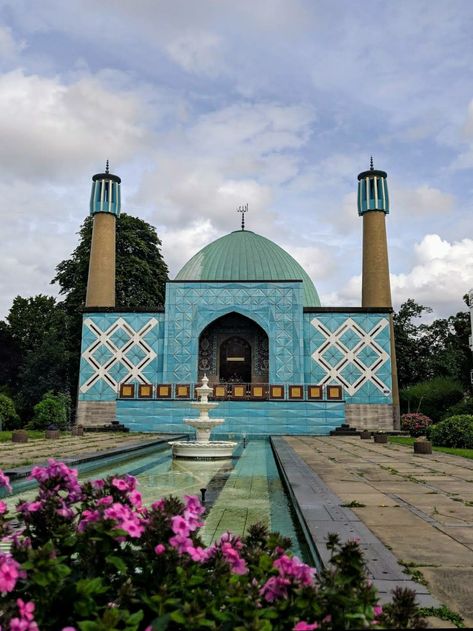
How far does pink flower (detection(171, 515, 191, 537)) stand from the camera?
2.04 metres

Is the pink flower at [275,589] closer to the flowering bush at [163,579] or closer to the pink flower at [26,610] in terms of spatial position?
the flowering bush at [163,579]

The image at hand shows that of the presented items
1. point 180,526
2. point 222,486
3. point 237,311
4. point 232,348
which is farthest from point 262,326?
point 180,526

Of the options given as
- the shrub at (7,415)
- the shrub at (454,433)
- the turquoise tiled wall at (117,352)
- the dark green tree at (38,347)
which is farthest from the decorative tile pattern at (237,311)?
the shrub at (454,433)

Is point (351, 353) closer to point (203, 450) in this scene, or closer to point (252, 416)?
point (252, 416)

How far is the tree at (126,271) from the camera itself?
3528 cm

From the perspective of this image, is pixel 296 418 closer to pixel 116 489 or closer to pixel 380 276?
pixel 380 276

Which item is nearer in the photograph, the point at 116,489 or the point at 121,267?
the point at 116,489

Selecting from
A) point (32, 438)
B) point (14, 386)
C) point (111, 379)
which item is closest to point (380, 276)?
point (111, 379)

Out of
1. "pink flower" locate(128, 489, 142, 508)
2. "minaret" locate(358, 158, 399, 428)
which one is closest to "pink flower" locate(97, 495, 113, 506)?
"pink flower" locate(128, 489, 142, 508)

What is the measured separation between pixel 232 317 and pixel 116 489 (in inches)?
1207

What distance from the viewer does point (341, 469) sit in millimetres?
10219

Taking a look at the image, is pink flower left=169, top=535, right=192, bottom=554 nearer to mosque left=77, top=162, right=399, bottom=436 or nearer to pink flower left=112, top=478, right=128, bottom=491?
pink flower left=112, top=478, right=128, bottom=491

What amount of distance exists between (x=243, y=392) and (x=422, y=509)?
2100cm

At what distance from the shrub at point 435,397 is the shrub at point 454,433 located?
512 inches
